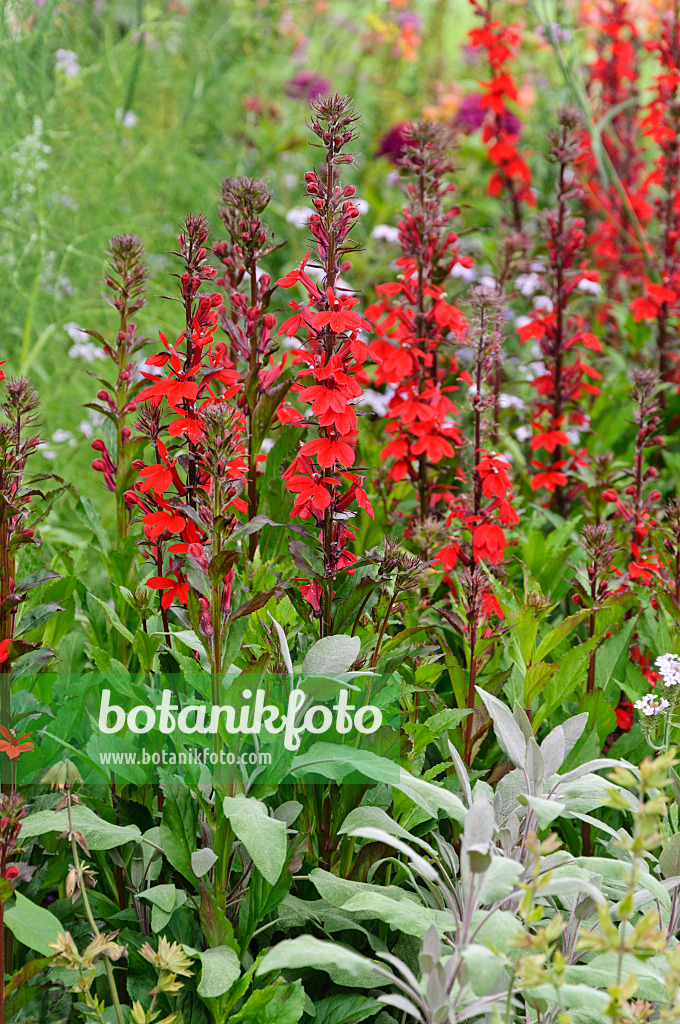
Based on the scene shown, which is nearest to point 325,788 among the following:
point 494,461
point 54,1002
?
point 54,1002

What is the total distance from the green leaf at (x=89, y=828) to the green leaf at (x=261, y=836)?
7.4 inches

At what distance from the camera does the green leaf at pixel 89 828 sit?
1145 mm

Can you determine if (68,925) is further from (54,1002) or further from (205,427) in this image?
(205,427)

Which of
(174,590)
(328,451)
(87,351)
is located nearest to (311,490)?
(328,451)

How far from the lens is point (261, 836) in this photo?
105cm

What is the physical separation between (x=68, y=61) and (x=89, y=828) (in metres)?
3.44

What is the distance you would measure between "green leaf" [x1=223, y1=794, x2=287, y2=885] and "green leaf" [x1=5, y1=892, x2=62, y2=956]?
260mm

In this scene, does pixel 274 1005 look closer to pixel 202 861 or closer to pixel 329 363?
pixel 202 861

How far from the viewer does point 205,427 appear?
4.14 ft

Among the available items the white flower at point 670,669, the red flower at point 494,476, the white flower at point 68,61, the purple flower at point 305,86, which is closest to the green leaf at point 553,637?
the white flower at point 670,669

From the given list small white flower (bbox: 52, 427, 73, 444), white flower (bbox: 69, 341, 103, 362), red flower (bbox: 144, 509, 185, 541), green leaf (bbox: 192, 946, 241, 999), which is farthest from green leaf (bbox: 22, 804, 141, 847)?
white flower (bbox: 69, 341, 103, 362)

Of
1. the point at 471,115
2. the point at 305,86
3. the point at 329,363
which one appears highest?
the point at 305,86

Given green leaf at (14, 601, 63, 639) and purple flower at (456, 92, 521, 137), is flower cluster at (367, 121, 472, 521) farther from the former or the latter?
purple flower at (456, 92, 521, 137)

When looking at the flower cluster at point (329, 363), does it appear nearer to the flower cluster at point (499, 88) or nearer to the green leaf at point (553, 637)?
the green leaf at point (553, 637)
